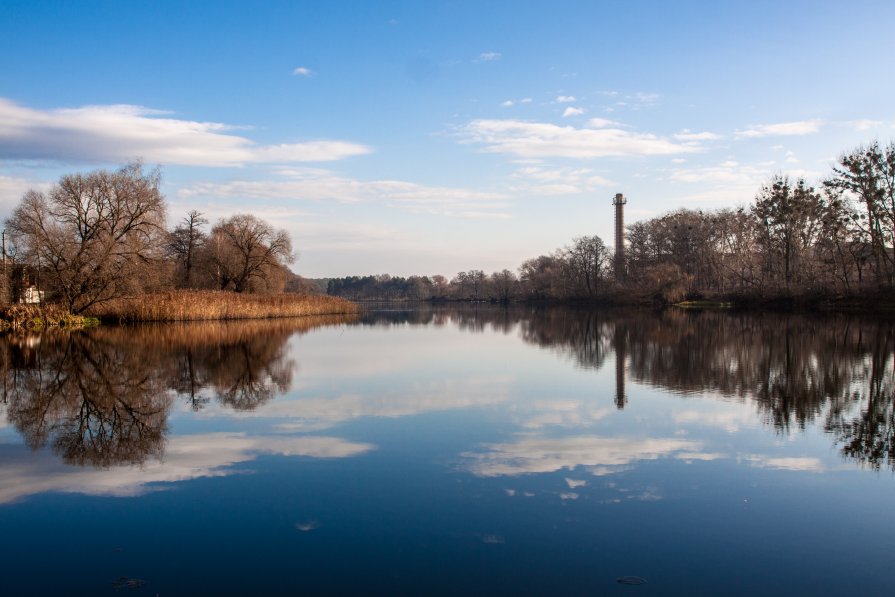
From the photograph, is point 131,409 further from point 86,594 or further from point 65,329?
point 65,329

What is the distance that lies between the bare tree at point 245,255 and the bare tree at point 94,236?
9.99m

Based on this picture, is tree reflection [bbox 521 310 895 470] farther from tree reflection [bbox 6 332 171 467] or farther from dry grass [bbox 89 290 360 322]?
dry grass [bbox 89 290 360 322]

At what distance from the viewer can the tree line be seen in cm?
3155

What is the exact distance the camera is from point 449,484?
20.3 ft

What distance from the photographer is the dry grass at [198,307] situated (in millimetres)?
33688

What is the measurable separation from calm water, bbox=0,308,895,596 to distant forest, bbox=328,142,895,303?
3255cm

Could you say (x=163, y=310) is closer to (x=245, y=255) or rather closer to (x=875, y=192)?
(x=245, y=255)

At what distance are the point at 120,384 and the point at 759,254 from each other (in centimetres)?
5318

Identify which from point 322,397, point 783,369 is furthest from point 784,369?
point 322,397

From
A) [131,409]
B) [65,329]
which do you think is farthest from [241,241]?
[131,409]

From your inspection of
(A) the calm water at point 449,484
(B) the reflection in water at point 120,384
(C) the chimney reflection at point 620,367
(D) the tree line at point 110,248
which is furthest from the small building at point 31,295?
(C) the chimney reflection at point 620,367

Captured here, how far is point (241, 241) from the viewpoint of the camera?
5022 cm

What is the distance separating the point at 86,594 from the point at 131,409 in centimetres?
650

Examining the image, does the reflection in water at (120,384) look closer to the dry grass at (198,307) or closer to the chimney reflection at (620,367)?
the chimney reflection at (620,367)
